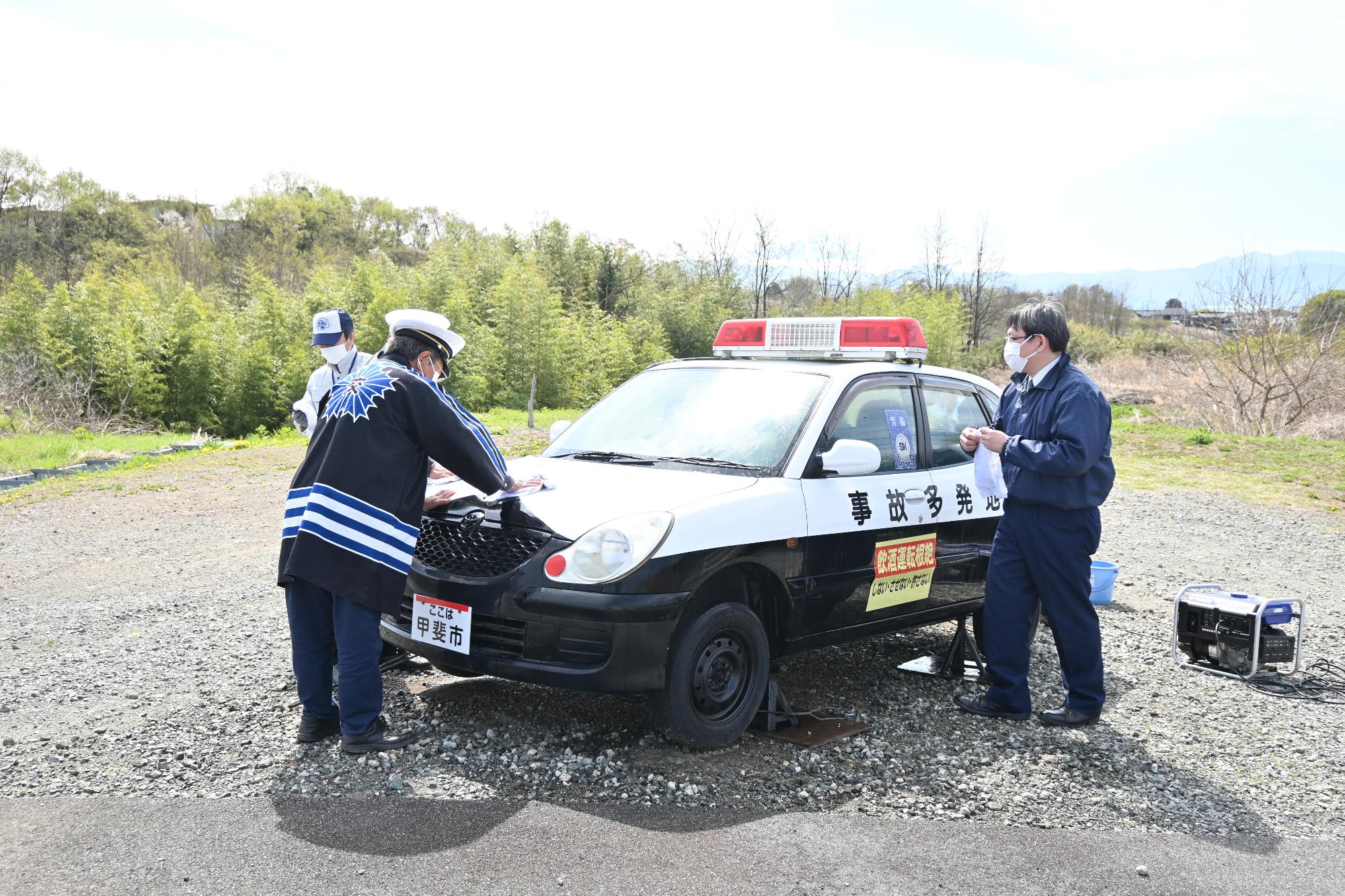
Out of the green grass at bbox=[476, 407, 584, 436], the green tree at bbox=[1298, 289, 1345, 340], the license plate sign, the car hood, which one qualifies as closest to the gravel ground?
the license plate sign

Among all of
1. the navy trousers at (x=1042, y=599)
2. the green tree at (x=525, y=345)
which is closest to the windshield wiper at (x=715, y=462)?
the navy trousers at (x=1042, y=599)

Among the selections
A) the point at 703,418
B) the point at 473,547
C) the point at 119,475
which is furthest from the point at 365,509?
the point at 119,475

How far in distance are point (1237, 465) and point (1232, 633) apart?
44.1 feet

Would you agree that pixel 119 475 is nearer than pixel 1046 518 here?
No

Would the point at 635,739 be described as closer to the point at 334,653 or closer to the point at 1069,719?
the point at 334,653

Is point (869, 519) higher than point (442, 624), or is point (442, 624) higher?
point (869, 519)

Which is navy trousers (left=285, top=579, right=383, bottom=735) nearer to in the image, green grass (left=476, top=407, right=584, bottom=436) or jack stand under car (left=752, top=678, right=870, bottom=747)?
jack stand under car (left=752, top=678, right=870, bottom=747)

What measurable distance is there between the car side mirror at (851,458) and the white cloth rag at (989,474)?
0.85 metres

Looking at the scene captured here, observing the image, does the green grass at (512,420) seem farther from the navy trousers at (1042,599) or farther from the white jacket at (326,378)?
the navy trousers at (1042,599)

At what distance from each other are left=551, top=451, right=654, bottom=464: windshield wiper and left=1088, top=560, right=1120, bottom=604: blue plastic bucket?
4.20m

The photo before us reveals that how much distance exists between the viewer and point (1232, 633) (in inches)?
226

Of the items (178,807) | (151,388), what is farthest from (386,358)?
(151,388)

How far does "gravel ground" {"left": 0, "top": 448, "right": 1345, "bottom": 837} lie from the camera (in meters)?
3.89

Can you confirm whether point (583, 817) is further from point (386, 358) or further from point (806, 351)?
point (806, 351)
